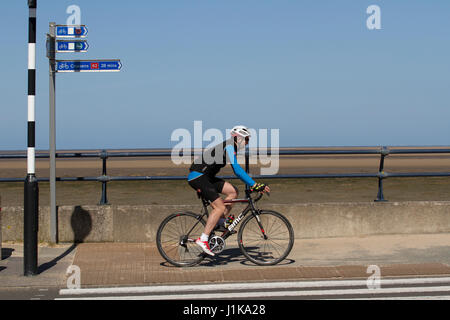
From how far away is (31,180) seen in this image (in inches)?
309

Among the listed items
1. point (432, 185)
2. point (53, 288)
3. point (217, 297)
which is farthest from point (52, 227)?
point (432, 185)

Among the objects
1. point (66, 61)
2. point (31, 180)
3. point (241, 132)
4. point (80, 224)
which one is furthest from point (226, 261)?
point (66, 61)

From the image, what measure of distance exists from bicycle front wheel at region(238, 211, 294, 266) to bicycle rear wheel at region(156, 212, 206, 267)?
57 centimetres

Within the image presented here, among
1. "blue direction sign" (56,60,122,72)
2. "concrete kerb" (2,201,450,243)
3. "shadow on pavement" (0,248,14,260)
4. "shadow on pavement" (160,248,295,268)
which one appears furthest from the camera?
"concrete kerb" (2,201,450,243)

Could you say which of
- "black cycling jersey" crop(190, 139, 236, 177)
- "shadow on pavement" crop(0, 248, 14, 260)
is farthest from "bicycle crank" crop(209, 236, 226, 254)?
"shadow on pavement" crop(0, 248, 14, 260)

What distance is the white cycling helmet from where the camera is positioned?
8.40 m

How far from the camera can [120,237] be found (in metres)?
10.3

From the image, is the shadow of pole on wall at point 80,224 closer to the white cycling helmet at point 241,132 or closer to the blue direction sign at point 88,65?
the blue direction sign at point 88,65

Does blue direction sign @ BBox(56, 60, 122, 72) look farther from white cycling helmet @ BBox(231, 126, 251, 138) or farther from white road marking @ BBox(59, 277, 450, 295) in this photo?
white road marking @ BBox(59, 277, 450, 295)

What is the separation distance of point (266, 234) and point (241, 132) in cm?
141

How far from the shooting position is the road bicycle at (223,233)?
8.58 meters

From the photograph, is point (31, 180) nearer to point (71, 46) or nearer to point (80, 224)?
point (80, 224)
